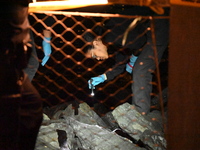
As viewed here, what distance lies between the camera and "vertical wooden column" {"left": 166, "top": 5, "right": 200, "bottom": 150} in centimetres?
132

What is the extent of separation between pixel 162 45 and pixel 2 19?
168 cm

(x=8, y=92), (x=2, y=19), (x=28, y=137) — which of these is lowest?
(x=28, y=137)

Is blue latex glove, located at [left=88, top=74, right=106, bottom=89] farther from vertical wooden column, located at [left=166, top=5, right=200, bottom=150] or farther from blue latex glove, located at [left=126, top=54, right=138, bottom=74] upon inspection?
vertical wooden column, located at [left=166, top=5, right=200, bottom=150]

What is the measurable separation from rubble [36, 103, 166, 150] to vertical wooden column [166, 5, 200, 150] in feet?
1.86

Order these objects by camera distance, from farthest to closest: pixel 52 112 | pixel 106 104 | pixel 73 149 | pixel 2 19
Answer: pixel 106 104 → pixel 52 112 → pixel 73 149 → pixel 2 19

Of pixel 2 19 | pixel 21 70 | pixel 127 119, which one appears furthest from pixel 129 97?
pixel 2 19

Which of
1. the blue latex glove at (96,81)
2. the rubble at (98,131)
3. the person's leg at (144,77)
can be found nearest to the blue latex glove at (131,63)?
the person's leg at (144,77)

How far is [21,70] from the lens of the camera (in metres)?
1.33

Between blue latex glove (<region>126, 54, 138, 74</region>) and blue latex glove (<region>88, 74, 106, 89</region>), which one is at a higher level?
blue latex glove (<region>126, 54, 138, 74</region>)

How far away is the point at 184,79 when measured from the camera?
1401mm

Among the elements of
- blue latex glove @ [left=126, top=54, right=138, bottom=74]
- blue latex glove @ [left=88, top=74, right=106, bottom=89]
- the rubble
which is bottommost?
the rubble

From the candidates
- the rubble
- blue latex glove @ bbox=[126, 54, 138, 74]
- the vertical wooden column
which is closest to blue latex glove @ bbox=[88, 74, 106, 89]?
blue latex glove @ bbox=[126, 54, 138, 74]

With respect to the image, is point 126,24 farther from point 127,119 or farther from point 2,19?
point 2,19

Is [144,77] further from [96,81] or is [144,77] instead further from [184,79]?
[184,79]
